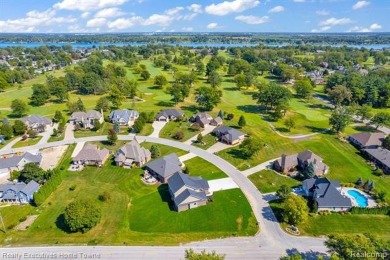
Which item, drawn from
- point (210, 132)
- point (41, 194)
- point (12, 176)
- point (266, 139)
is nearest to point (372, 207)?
point (266, 139)

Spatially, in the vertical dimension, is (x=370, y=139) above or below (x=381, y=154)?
above

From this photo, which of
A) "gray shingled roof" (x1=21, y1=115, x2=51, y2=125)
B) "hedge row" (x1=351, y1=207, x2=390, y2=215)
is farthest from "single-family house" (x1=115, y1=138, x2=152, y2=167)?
"hedge row" (x1=351, y1=207, x2=390, y2=215)

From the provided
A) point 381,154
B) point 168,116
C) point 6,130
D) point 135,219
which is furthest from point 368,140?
point 6,130

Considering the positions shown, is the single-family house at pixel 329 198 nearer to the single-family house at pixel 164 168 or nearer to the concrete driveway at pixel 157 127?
the single-family house at pixel 164 168

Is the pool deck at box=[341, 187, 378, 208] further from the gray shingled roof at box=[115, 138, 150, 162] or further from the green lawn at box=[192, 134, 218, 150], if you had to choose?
the gray shingled roof at box=[115, 138, 150, 162]

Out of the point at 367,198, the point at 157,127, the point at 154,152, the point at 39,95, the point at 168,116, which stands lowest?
the point at 157,127

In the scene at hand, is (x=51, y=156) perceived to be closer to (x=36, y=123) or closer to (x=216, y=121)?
(x=36, y=123)

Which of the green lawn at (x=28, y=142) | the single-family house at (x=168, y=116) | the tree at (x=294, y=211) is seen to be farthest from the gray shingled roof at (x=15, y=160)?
the tree at (x=294, y=211)
